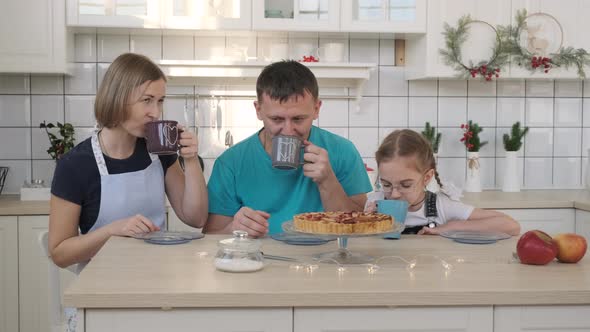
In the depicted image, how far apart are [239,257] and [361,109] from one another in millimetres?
2418

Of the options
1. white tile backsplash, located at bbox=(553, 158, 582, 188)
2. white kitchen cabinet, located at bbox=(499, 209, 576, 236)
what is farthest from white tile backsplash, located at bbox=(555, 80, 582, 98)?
white kitchen cabinet, located at bbox=(499, 209, 576, 236)

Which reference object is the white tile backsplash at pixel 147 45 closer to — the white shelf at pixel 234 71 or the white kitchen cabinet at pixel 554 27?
the white shelf at pixel 234 71

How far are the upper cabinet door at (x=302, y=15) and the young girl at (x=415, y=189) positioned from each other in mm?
1383

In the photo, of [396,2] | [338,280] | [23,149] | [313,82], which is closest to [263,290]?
[338,280]

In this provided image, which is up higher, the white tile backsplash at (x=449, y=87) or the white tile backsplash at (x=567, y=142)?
the white tile backsplash at (x=449, y=87)

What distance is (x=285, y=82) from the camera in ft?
5.94

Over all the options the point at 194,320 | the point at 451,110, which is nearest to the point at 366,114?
the point at 451,110

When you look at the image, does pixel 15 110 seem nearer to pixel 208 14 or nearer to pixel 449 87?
pixel 208 14

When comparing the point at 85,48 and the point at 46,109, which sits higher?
the point at 85,48

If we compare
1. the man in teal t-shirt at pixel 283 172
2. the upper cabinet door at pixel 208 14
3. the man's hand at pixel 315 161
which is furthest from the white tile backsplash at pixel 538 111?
the man's hand at pixel 315 161

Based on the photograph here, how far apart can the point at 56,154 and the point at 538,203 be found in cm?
223

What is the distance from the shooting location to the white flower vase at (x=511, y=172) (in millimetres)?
3637

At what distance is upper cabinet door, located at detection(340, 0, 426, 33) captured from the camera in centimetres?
336

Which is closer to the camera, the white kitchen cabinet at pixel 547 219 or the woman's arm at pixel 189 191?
the woman's arm at pixel 189 191
